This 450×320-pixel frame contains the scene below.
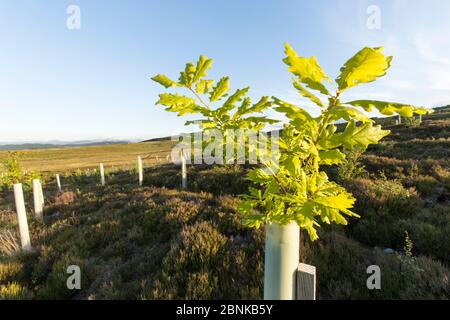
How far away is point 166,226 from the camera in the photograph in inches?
244

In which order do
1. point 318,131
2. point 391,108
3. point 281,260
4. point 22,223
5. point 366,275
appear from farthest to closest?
point 22,223
point 366,275
point 281,260
point 318,131
point 391,108

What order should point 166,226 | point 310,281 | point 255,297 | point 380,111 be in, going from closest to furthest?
point 380,111
point 310,281
point 255,297
point 166,226

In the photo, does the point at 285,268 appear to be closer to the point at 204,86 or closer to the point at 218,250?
the point at 204,86

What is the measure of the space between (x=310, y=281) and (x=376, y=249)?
3489 millimetres

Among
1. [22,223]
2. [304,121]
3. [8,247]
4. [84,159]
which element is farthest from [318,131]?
[84,159]

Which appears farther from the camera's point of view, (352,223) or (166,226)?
(166,226)

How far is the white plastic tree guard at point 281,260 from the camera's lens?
152 cm

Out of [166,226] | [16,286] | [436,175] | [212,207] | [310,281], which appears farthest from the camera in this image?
[436,175]

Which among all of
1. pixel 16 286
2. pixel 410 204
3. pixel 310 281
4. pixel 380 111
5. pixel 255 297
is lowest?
pixel 16 286

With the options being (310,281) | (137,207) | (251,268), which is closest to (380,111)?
(310,281)

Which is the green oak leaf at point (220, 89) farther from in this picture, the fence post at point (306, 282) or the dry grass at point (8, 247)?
the dry grass at point (8, 247)

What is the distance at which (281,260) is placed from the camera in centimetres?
156
